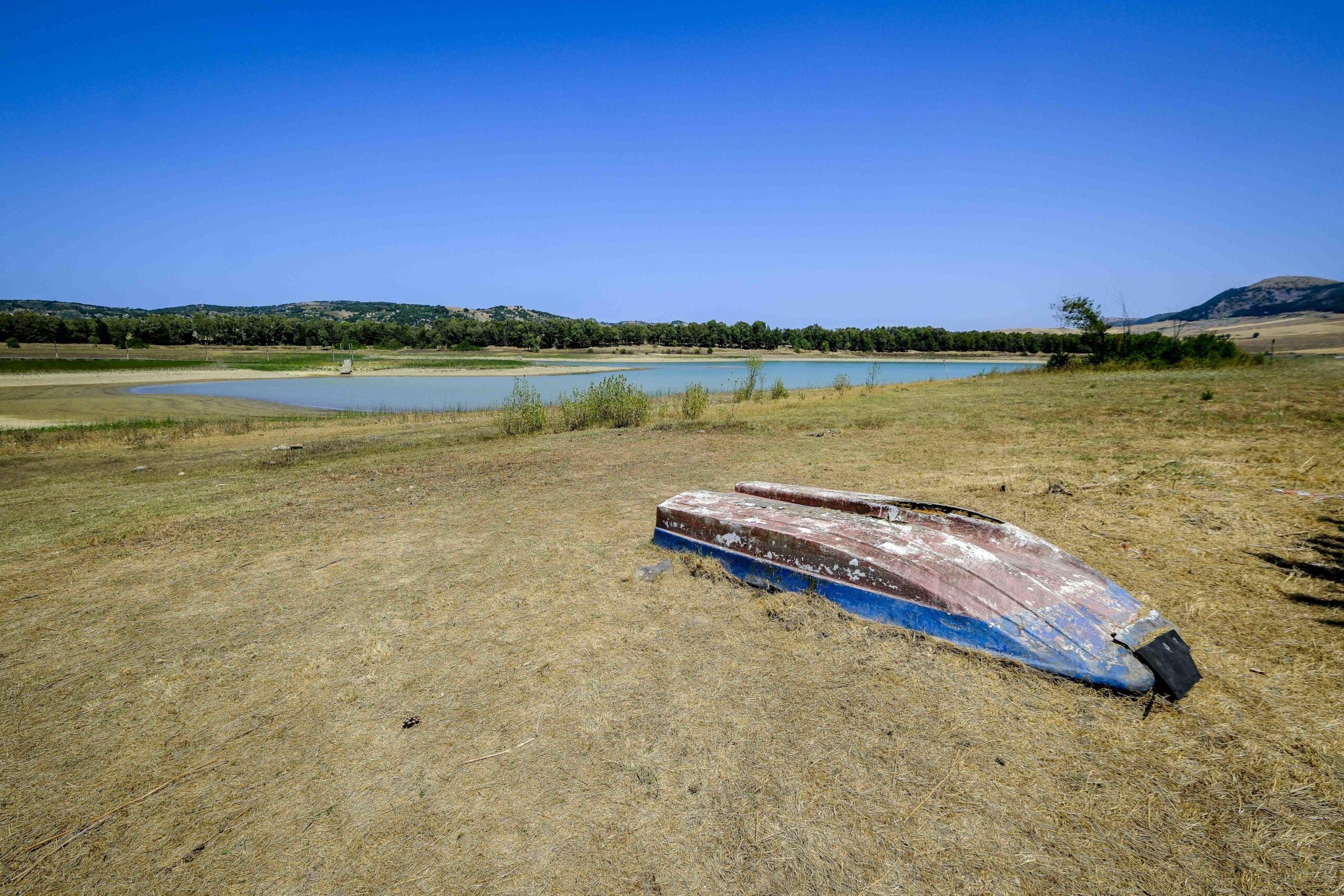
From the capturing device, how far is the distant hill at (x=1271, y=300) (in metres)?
102

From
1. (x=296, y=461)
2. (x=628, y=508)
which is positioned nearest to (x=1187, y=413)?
(x=628, y=508)

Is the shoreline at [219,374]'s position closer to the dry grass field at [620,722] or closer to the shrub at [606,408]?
the shrub at [606,408]

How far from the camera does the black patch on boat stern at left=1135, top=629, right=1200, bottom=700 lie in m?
2.78

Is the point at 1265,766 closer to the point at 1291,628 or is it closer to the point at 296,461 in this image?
the point at 1291,628

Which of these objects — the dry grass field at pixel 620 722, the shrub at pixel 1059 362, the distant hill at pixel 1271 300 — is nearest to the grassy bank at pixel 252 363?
the shrub at pixel 1059 362

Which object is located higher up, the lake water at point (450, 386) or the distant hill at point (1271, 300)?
the distant hill at point (1271, 300)

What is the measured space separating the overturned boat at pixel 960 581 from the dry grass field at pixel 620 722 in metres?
0.13

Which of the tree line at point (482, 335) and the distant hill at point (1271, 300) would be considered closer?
the tree line at point (482, 335)

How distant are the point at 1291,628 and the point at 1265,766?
1.65 meters

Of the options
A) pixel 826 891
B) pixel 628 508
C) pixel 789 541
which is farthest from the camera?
pixel 628 508

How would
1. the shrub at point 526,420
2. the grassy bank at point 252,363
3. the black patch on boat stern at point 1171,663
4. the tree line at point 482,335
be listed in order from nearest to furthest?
the black patch on boat stern at point 1171,663 → the shrub at point 526,420 → the grassy bank at point 252,363 → the tree line at point 482,335

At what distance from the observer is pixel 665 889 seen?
2.01 metres

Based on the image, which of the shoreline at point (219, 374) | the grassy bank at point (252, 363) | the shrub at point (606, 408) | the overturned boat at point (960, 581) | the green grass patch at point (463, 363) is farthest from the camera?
the green grass patch at point (463, 363)

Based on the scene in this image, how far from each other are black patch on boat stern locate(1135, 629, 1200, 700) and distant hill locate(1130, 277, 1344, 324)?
128478mm
